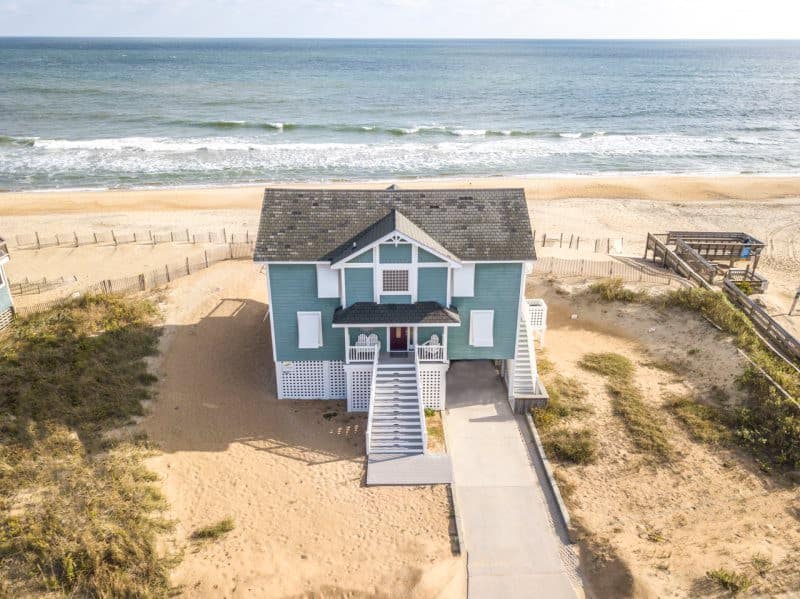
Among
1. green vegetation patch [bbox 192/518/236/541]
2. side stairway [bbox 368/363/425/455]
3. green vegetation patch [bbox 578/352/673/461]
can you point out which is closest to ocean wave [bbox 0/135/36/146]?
side stairway [bbox 368/363/425/455]

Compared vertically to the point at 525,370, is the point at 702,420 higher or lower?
lower

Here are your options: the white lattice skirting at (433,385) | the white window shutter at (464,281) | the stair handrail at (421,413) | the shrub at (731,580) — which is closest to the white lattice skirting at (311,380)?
the stair handrail at (421,413)

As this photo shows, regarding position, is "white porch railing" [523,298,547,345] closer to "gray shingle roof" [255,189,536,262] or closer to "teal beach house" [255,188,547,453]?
"teal beach house" [255,188,547,453]

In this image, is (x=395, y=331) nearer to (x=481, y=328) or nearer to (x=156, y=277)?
(x=481, y=328)

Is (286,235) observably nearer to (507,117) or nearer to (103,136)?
(103,136)

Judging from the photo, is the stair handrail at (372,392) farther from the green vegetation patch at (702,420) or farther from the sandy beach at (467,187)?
the sandy beach at (467,187)

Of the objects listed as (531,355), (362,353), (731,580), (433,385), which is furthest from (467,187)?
(731,580)
